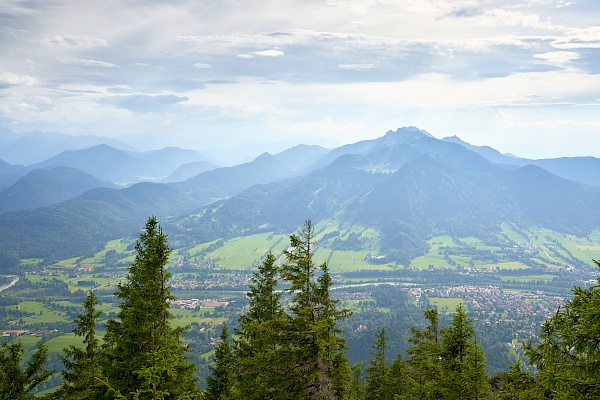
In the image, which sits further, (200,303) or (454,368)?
(200,303)

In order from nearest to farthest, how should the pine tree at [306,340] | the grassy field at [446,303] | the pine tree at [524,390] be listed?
the pine tree at [524,390] → the pine tree at [306,340] → the grassy field at [446,303]

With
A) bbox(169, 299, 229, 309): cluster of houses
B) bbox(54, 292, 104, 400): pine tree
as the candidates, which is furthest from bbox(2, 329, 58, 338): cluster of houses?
bbox(54, 292, 104, 400): pine tree

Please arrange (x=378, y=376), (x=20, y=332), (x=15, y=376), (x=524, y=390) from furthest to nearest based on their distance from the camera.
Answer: (x=20, y=332) → (x=378, y=376) → (x=15, y=376) → (x=524, y=390)

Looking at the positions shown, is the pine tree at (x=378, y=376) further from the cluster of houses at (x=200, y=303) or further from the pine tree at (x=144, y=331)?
the cluster of houses at (x=200, y=303)

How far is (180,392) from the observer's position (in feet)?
40.5

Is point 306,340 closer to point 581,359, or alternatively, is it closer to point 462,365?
point 462,365

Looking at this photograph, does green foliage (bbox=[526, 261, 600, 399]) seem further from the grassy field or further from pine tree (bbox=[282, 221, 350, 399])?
the grassy field

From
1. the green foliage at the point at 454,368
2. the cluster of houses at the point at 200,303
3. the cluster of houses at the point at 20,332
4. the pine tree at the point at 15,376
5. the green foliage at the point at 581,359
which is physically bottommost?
the cluster of houses at the point at 20,332

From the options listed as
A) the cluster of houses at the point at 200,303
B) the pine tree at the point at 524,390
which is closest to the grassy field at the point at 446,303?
the cluster of houses at the point at 200,303

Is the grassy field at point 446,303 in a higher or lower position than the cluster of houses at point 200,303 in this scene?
higher

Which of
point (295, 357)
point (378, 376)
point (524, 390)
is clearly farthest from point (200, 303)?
point (524, 390)

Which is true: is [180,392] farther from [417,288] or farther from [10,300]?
[10,300]

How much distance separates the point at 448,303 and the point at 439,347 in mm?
161490

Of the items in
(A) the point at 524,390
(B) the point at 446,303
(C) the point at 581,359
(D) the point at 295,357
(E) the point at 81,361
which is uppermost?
(C) the point at 581,359
